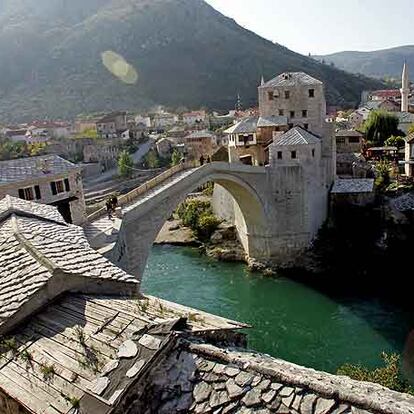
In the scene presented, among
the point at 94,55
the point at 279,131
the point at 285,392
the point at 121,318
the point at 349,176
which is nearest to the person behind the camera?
the point at 285,392

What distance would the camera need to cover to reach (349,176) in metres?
38.7

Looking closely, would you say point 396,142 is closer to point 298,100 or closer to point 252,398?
point 298,100

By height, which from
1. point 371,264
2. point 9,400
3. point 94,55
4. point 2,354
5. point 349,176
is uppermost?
point 94,55

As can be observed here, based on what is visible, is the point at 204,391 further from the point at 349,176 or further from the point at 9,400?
the point at 349,176

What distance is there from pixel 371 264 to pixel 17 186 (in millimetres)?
23559

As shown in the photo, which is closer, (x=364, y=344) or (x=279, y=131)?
(x=364, y=344)

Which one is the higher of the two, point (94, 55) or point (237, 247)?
point (94, 55)

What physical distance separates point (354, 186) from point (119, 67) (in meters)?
103

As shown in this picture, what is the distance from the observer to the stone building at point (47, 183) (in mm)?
19078

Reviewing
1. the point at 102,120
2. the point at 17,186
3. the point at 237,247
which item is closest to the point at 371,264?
the point at 237,247

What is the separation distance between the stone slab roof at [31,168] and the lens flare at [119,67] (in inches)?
4029

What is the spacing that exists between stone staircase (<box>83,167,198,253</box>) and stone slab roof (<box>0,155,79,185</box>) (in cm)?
309

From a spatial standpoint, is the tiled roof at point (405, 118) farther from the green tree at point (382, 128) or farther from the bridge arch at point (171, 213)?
the bridge arch at point (171, 213)

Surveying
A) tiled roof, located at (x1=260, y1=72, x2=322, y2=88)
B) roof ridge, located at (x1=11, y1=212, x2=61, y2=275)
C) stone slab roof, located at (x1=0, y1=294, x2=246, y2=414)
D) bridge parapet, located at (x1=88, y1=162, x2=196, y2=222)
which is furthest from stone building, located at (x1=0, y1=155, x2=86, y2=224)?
tiled roof, located at (x1=260, y1=72, x2=322, y2=88)
